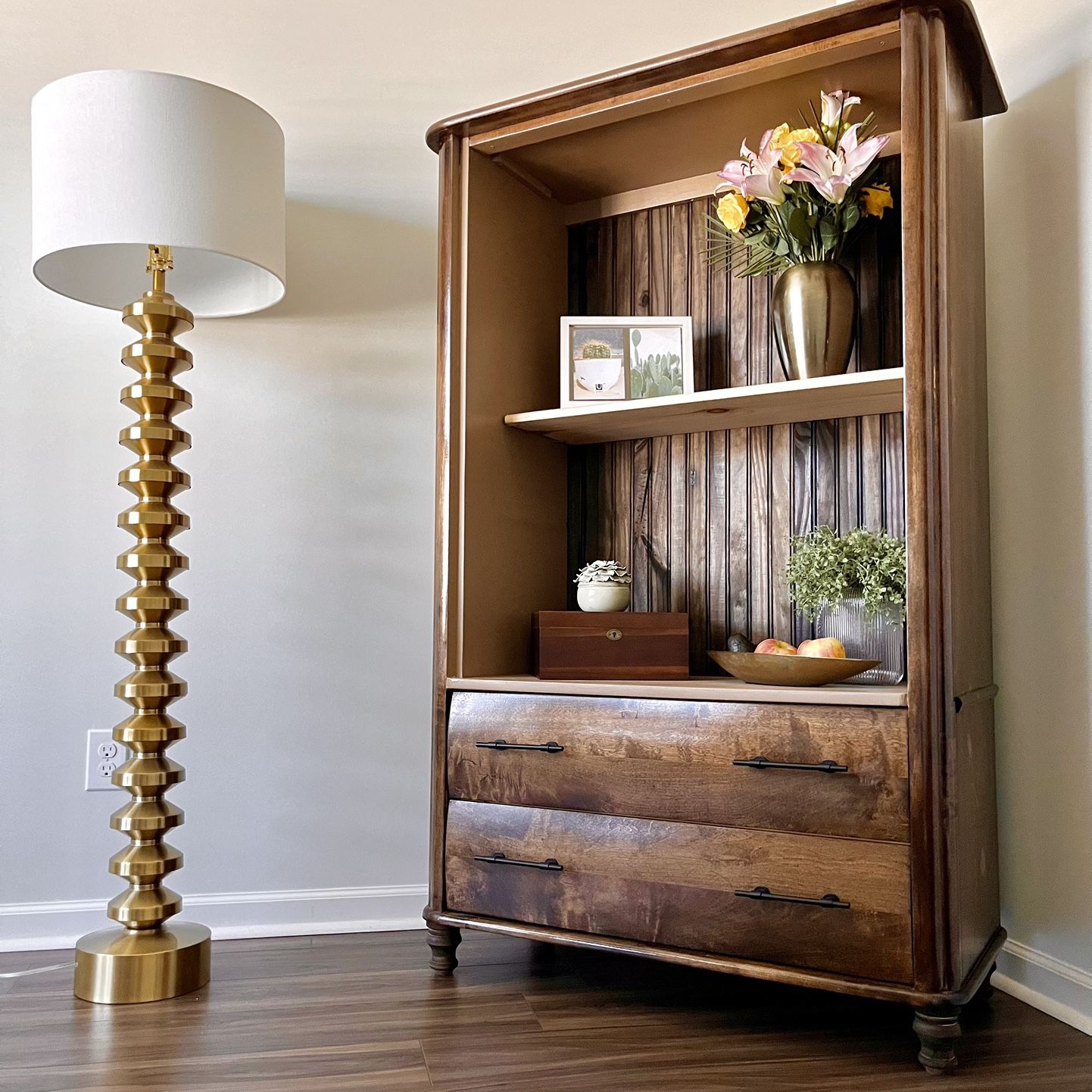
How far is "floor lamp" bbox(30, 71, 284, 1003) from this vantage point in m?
1.75

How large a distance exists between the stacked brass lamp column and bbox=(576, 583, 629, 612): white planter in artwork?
763mm

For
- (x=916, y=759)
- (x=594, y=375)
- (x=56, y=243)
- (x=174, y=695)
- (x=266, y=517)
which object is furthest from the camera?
(x=266, y=517)

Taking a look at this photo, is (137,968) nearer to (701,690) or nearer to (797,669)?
(701,690)

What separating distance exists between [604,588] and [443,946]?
0.73 meters

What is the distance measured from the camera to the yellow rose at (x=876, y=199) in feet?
6.18

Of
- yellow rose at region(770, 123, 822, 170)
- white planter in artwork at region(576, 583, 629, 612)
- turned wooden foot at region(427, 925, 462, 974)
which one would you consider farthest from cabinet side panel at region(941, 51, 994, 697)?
turned wooden foot at region(427, 925, 462, 974)

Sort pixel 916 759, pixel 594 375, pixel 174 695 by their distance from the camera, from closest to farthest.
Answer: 1. pixel 916 759
2. pixel 174 695
3. pixel 594 375

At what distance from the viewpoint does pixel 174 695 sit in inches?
75.1

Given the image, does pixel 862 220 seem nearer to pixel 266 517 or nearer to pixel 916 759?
pixel 916 759

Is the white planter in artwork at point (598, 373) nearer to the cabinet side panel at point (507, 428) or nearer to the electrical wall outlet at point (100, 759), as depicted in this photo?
the cabinet side panel at point (507, 428)

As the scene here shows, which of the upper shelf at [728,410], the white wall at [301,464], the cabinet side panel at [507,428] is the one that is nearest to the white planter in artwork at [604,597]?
the cabinet side panel at [507,428]

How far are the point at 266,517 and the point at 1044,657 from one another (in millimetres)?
1562

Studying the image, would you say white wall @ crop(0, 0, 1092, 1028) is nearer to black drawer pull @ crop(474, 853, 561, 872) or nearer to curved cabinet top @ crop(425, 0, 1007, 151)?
curved cabinet top @ crop(425, 0, 1007, 151)

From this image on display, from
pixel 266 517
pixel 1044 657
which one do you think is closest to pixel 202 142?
pixel 266 517
